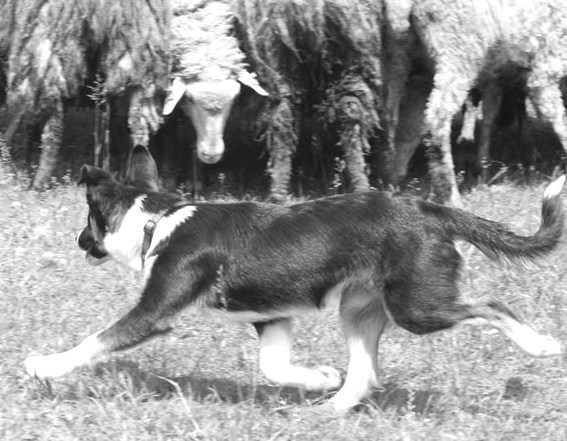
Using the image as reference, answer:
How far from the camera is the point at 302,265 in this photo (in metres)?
4.66

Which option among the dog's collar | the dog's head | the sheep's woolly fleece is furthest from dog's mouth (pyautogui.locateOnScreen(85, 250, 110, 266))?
the sheep's woolly fleece

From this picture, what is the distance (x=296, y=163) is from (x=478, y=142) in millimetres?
1420

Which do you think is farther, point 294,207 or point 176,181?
point 176,181

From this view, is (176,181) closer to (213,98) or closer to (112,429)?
(213,98)

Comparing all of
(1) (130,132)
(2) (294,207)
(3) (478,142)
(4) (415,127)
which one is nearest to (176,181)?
(1) (130,132)

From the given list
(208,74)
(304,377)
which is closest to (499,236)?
(304,377)

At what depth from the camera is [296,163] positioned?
28.1 feet

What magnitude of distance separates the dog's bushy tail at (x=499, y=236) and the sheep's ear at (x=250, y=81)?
2901mm

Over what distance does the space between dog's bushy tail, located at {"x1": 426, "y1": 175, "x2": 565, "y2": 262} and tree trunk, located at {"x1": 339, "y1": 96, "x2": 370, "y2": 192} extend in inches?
114

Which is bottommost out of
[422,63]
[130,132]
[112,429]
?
[112,429]

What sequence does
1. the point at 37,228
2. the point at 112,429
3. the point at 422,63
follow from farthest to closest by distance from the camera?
the point at 422,63, the point at 37,228, the point at 112,429

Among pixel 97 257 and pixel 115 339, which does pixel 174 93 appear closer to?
pixel 97 257

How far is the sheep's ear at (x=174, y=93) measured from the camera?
24.5 ft

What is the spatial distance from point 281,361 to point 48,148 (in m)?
3.40
